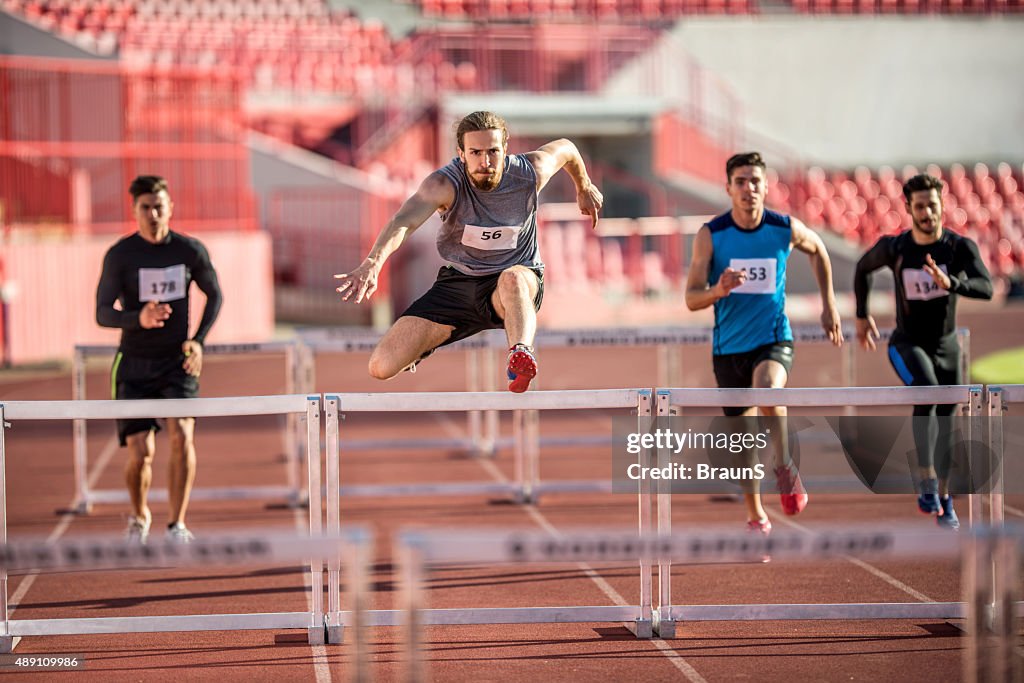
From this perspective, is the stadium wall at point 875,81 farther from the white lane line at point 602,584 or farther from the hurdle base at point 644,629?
the hurdle base at point 644,629

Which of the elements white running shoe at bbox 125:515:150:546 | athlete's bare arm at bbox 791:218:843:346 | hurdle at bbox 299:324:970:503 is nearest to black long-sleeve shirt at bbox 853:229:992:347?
athlete's bare arm at bbox 791:218:843:346

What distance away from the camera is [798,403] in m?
6.09

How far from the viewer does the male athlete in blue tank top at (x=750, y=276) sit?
745 centimetres

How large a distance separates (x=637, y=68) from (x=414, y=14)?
5.73 m

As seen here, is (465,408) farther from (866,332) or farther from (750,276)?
(866,332)

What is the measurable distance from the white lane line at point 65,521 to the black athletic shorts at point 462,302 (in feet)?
7.08

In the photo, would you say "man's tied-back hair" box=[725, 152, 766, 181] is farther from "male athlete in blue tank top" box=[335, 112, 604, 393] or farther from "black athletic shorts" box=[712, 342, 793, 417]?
"male athlete in blue tank top" box=[335, 112, 604, 393]

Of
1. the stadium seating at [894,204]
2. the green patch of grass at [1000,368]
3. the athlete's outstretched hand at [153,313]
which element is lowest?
the green patch of grass at [1000,368]

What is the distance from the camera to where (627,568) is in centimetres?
787

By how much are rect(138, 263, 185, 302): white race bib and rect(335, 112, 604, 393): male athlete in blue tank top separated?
6.28 ft

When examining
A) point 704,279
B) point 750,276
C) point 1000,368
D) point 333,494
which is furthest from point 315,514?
point 1000,368

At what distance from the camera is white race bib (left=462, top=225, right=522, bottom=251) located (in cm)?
638

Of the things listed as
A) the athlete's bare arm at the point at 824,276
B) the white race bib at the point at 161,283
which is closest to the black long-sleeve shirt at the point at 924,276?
the athlete's bare arm at the point at 824,276

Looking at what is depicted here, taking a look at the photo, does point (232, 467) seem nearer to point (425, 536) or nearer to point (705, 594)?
point (705, 594)
